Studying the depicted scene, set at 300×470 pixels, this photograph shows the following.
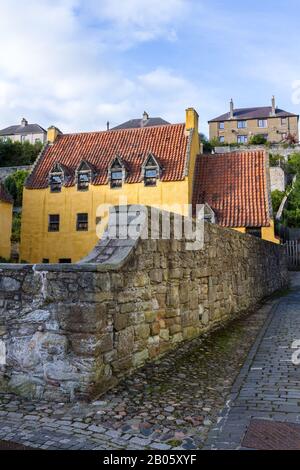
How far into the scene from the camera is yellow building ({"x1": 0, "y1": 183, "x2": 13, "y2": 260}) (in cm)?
2597

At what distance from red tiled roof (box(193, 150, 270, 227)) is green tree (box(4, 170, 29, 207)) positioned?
2036 centimetres

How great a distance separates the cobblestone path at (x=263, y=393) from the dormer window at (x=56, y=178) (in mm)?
20706

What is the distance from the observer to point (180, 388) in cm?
512

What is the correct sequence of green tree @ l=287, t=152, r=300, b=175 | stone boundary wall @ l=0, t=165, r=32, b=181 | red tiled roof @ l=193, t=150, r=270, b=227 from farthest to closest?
1. green tree @ l=287, t=152, r=300, b=175
2. stone boundary wall @ l=0, t=165, r=32, b=181
3. red tiled roof @ l=193, t=150, r=270, b=227

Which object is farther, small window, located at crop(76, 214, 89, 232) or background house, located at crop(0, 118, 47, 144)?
background house, located at crop(0, 118, 47, 144)

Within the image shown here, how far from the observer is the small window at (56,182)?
26688 mm

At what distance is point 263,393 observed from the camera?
4.98 meters

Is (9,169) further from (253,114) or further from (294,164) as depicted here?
(253,114)

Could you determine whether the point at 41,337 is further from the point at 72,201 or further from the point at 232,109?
the point at 232,109

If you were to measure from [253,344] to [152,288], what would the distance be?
2.69 meters

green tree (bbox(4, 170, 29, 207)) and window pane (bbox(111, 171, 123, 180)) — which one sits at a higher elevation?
green tree (bbox(4, 170, 29, 207))

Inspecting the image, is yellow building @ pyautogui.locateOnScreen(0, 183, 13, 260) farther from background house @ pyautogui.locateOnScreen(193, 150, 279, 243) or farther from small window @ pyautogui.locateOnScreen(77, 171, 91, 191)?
background house @ pyautogui.locateOnScreen(193, 150, 279, 243)

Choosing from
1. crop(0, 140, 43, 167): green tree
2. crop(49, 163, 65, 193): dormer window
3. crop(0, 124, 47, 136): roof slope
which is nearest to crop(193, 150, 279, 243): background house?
crop(49, 163, 65, 193): dormer window

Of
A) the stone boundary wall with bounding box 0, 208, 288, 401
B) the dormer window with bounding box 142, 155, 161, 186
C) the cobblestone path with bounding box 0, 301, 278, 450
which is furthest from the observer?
the dormer window with bounding box 142, 155, 161, 186
